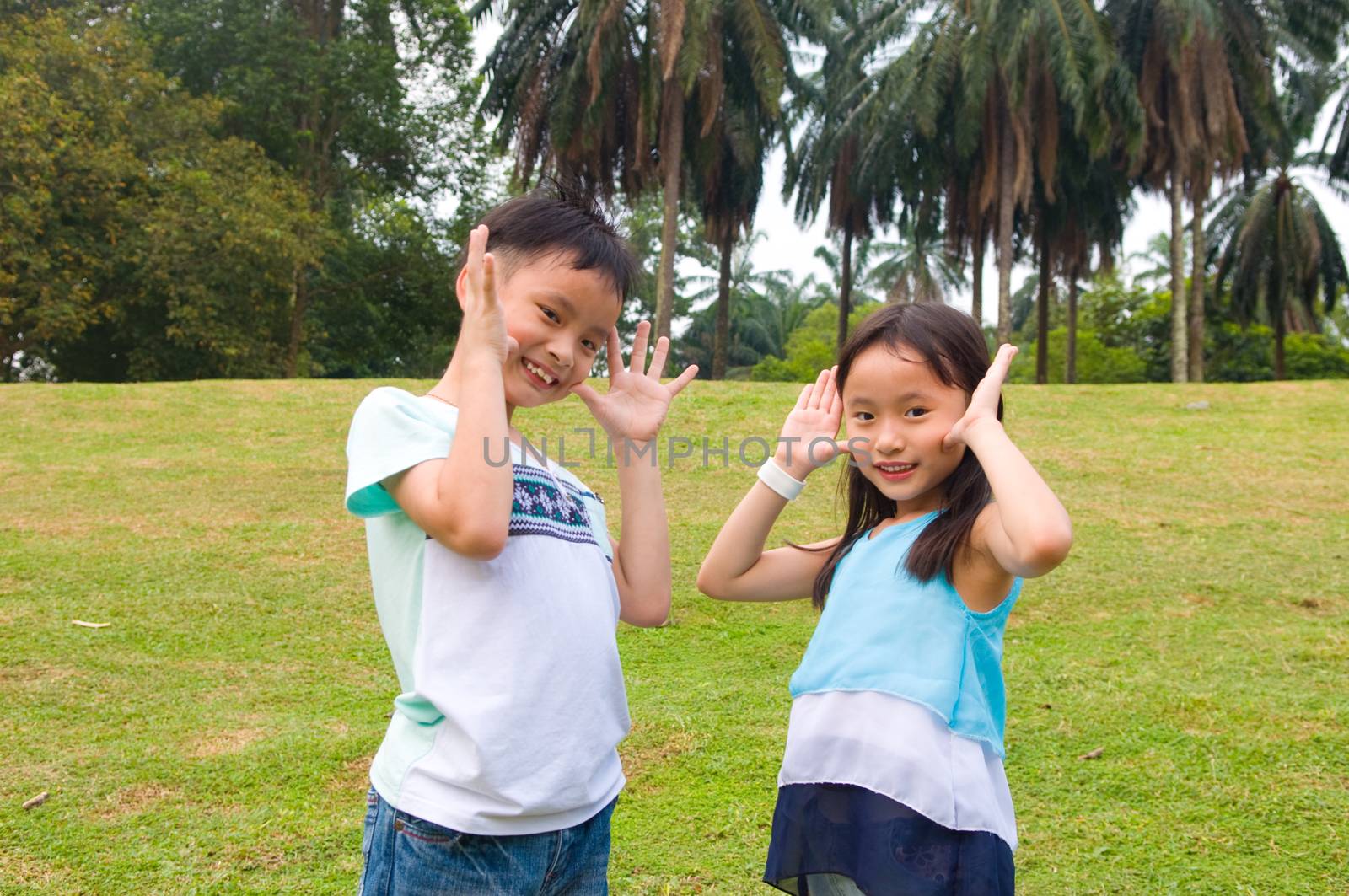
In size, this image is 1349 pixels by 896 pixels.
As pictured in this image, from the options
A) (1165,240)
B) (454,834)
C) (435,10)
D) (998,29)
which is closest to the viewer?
(454,834)

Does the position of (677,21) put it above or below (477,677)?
above

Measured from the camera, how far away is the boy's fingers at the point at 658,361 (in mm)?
1840

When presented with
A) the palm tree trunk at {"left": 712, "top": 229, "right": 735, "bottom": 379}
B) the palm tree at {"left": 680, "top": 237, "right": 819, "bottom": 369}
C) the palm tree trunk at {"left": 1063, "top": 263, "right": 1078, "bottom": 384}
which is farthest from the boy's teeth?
the palm tree at {"left": 680, "top": 237, "right": 819, "bottom": 369}

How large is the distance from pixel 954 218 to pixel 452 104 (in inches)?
427

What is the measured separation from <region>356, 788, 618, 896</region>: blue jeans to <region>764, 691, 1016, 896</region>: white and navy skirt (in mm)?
329

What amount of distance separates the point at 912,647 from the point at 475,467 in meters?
0.65

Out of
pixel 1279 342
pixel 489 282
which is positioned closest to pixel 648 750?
pixel 489 282

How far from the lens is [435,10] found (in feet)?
74.6

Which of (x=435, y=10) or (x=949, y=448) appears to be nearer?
(x=949, y=448)

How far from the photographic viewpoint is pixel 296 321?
67.5ft

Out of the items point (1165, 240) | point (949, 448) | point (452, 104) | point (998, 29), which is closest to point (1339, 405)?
point (998, 29)

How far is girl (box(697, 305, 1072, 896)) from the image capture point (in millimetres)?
1432

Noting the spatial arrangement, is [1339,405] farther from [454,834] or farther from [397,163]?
[397,163]

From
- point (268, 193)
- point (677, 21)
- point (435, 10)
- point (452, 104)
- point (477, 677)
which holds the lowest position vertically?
point (477, 677)
